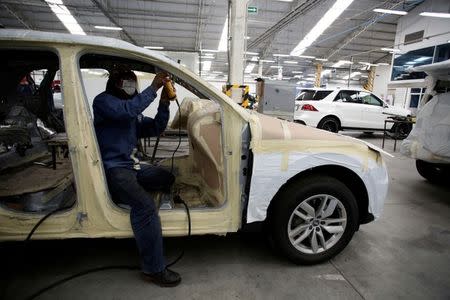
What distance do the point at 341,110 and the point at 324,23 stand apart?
7.86 meters

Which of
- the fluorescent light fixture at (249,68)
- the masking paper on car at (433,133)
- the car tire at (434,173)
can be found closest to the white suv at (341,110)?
the car tire at (434,173)

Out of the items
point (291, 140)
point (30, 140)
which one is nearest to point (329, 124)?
point (291, 140)

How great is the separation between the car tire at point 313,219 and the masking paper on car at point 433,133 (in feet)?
7.74

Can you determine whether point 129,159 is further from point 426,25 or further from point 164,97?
point 426,25

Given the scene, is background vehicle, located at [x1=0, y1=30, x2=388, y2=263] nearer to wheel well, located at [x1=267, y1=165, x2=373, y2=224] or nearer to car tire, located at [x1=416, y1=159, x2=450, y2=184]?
wheel well, located at [x1=267, y1=165, x2=373, y2=224]

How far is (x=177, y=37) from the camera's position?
19.0 metres

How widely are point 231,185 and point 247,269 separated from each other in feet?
2.41

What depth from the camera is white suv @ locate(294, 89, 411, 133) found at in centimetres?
949

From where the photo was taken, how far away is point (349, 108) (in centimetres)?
977

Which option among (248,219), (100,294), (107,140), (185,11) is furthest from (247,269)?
(185,11)

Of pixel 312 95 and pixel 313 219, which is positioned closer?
pixel 313 219

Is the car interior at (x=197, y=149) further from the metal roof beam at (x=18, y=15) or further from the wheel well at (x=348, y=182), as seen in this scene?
the metal roof beam at (x=18, y=15)

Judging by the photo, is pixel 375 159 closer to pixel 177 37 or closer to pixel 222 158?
pixel 222 158

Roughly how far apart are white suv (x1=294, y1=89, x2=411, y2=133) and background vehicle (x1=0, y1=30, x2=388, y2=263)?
740 cm
